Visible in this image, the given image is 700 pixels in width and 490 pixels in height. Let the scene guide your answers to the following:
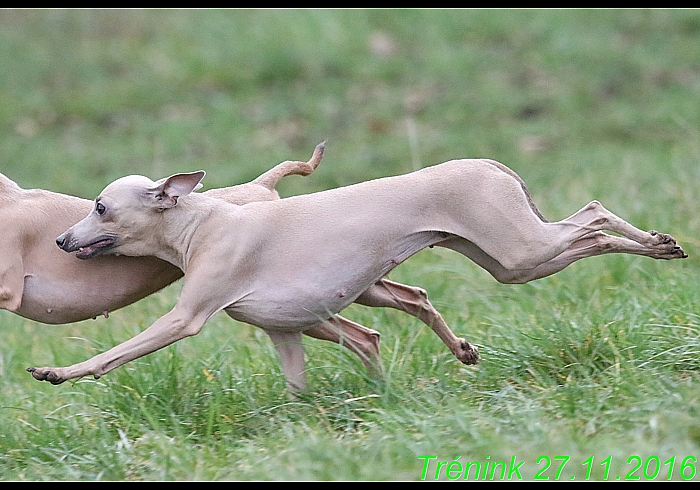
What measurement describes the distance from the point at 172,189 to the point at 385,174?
4774 mm

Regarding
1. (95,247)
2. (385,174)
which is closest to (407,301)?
(95,247)

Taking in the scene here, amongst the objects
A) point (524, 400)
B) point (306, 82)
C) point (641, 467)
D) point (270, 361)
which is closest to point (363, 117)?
point (306, 82)

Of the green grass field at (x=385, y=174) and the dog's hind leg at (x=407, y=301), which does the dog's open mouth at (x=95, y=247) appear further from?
the dog's hind leg at (x=407, y=301)

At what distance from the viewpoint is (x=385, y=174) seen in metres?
8.84

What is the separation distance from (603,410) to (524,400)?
1.01ft

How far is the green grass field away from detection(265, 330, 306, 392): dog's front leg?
7cm

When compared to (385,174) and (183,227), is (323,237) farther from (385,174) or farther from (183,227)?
(385,174)

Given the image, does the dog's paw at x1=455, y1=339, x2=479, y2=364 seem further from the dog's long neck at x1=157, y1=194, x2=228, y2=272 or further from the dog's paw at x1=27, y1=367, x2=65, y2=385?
the dog's paw at x1=27, y1=367, x2=65, y2=385

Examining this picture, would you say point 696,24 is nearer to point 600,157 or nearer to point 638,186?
point 600,157

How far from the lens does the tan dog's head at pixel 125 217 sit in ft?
13.6

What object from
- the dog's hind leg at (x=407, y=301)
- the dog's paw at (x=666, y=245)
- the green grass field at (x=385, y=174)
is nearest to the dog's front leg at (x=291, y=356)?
the green grass field at (x=385, y=174)

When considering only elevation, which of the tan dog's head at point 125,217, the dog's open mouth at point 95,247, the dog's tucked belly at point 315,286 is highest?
the tan dog's head at point 125,217

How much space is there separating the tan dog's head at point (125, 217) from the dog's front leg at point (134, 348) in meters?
0.40

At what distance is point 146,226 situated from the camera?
4.22m
